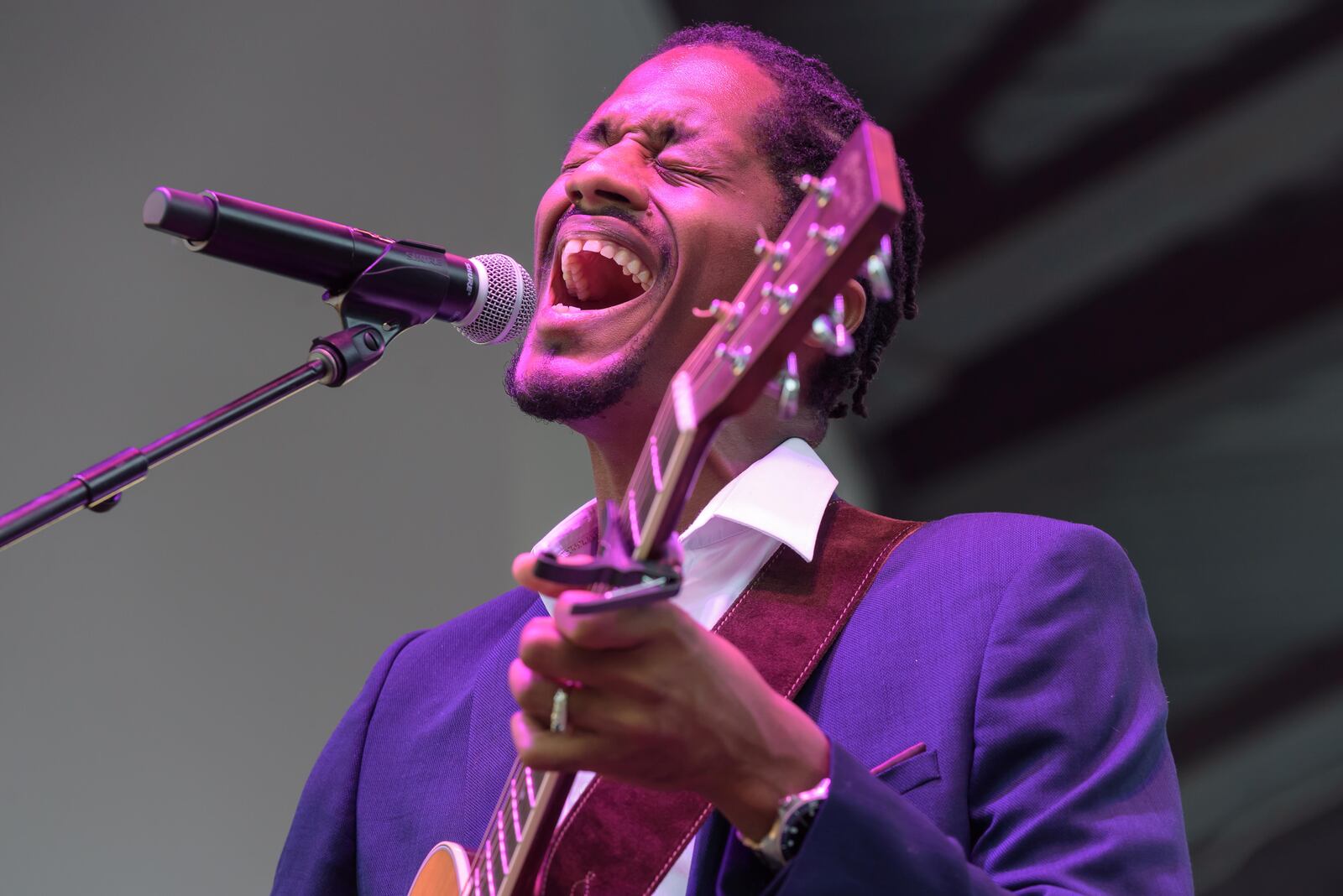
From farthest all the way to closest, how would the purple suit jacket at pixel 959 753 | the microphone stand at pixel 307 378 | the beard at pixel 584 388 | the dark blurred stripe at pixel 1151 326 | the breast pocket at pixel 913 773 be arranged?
the dark blurred stripe at pixel 1151 326 → the beard at pixel 584 388 → the breast pocket at pixel 913 773 → the microphone stand at pixel 307 378 → the purple suit jacket at pixel 959 753

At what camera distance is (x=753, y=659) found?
1.52 m

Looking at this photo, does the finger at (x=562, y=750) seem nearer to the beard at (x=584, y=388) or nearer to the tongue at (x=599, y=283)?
the beard at (x=584, y=388)

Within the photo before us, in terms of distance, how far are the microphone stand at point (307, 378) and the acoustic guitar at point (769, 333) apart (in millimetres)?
535

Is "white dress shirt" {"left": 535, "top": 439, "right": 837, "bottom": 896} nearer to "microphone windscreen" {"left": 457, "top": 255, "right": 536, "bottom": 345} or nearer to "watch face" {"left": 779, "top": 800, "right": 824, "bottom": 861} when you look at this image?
"microphone windscreen" {"left": 457, "top": 255, "right": 536, "bottom": 345}

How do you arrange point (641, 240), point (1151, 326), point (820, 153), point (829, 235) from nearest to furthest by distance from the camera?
1. point (829, 235)
2. point (641, 240)
3. point (820, 153)
4. point (1151, 326)

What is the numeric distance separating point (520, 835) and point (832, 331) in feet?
1.96

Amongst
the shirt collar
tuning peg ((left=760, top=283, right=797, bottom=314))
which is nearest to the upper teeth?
the shirt collar

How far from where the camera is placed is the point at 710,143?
1.88 metres

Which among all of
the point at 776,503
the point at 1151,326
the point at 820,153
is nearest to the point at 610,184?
the point at 820,153

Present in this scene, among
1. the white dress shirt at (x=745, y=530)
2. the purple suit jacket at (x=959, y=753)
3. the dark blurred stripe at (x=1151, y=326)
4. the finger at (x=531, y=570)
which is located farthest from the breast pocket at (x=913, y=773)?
the dark blurred stripe at (x=1151, y=326)

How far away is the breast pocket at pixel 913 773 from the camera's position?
4.49ft

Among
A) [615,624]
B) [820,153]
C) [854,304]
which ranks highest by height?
[820,153]

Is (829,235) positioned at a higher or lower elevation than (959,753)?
higher

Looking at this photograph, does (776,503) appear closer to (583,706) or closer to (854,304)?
(854,304)
